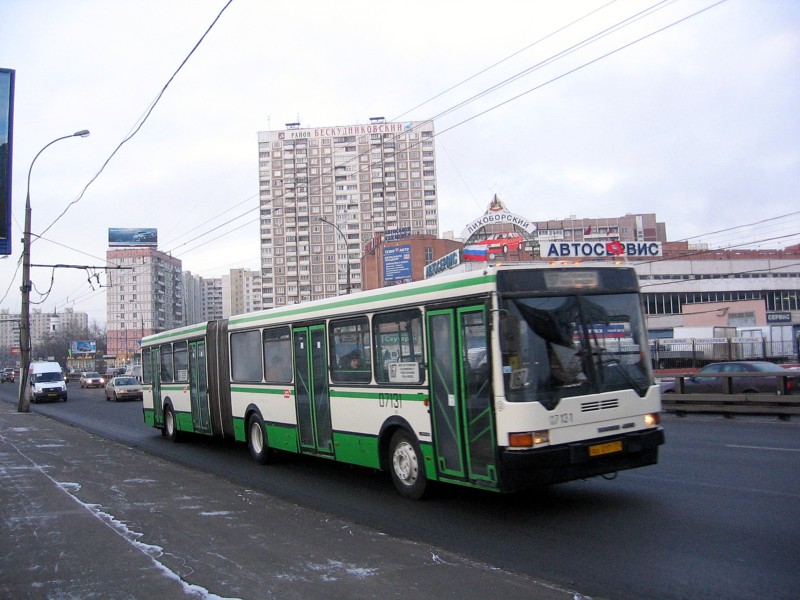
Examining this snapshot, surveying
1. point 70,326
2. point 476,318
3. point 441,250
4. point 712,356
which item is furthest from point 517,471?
point 70,326

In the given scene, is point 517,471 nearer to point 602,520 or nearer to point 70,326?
point 602,520

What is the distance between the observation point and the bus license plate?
7.45 m

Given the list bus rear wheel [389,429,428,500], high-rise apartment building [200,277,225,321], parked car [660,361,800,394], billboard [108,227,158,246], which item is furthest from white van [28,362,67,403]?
high-rise apartment building [200,277,225,321]

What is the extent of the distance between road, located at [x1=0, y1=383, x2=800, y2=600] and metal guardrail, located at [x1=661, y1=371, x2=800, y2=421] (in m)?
4.65

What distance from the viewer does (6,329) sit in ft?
641

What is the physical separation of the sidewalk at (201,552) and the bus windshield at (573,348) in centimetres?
205

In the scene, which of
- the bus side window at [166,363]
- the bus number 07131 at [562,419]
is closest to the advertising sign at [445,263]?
the bus side window at [166,363]

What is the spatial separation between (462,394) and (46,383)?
42305mm

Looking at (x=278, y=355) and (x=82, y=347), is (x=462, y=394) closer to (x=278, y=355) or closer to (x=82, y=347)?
(x=278, y=355)

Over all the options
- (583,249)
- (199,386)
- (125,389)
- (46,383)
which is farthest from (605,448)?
(583,249)

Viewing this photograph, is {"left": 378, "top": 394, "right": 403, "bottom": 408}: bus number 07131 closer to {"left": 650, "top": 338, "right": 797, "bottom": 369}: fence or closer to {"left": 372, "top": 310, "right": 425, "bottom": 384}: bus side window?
{"left": 372, "top": 310, "right": 425, "bottom": 384}: bus side window

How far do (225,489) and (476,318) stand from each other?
4.85m

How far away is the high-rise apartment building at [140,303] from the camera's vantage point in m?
122

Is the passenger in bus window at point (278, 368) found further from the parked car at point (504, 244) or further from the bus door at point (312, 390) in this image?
the parked car at point (504, 244)
